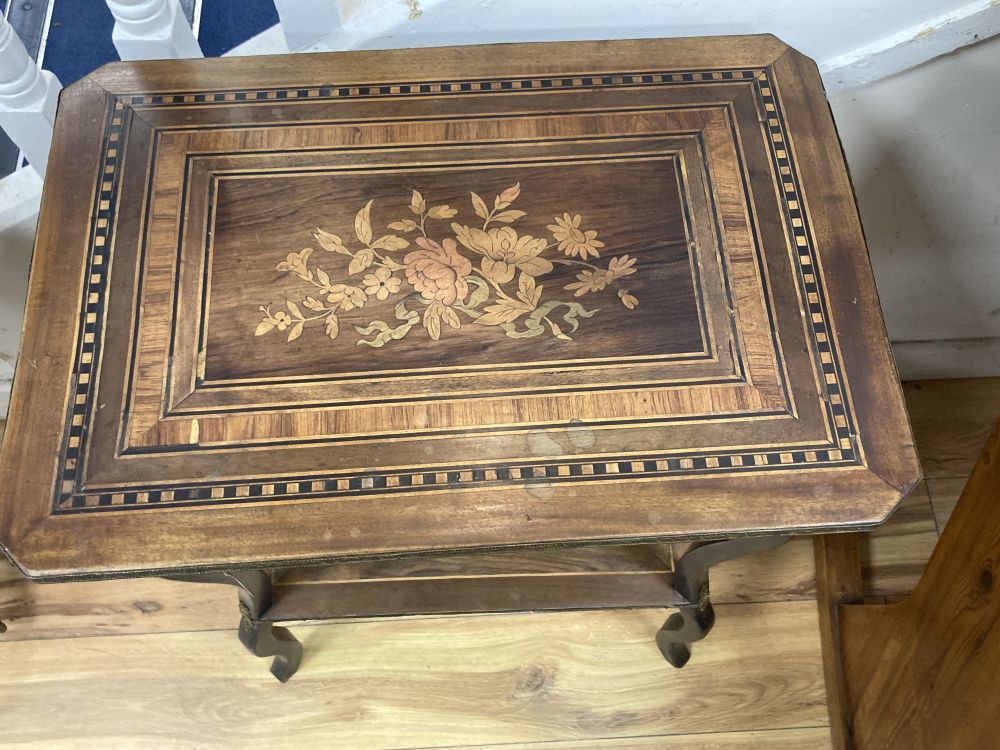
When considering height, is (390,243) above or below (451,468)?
above

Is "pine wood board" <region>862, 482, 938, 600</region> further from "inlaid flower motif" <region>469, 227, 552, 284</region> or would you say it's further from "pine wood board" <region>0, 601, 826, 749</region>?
"inlaid flower motif" <region>469, 227, 552, 284</region>

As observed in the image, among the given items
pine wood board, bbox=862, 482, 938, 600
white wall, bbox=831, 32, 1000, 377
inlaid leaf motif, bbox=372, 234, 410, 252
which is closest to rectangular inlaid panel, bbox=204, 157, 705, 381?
inlaid leaf motif, bbox=372, 234, 410, 252

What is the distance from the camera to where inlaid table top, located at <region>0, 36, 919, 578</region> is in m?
0.73

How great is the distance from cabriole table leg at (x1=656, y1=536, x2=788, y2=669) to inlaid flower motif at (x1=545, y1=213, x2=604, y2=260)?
0.31m

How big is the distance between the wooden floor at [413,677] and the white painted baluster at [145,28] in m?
0.75

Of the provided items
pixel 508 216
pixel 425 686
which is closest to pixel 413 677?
pixel 425 686

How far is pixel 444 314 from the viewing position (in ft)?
2.64

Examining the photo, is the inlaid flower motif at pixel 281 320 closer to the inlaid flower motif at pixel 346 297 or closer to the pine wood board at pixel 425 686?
the inlaid flower motif at pixel 346 297

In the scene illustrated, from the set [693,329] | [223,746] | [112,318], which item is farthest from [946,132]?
[223,746]

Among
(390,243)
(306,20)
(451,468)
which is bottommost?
(451,468)

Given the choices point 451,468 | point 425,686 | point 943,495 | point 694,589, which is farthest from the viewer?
point 943,495

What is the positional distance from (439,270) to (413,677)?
67 centimetres

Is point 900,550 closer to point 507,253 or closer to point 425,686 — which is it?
point 425,686

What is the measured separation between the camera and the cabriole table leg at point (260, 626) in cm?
90
